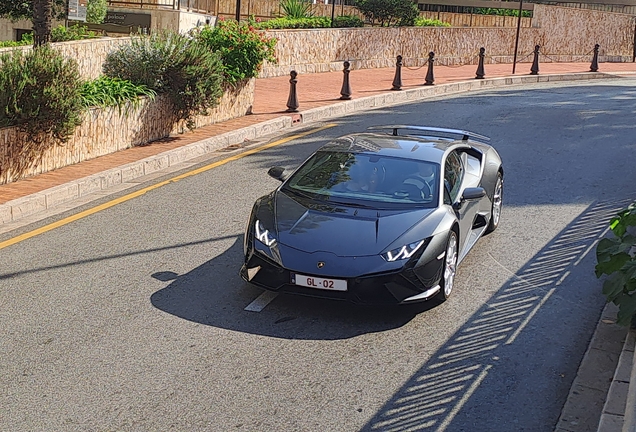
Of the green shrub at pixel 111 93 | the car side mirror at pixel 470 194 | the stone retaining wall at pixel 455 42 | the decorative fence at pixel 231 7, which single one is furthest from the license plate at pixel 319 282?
the decorative fence at pixel 231 7

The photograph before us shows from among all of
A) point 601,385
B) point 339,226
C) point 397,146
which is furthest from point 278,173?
point 601,385

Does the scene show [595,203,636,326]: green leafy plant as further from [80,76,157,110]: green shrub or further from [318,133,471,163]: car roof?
[80,76,157,110]: green shrub

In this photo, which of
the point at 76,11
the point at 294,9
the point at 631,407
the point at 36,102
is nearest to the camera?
→ the point at 631,407

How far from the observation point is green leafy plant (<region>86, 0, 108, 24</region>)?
34.6m

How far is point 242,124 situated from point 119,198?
5915 millimetres

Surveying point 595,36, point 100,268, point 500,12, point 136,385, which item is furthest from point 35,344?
point 500,12

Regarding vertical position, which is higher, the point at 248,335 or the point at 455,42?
the point at 455,42

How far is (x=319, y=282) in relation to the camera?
7246 mm

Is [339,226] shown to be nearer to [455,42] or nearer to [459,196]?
[459,196]

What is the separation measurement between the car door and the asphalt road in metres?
0.45

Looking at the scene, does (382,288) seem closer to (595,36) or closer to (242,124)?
(242,124)

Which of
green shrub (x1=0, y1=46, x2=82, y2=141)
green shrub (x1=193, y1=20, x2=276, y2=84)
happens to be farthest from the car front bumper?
green shrub (x1=193, y1=20, x2=276, y2=84)

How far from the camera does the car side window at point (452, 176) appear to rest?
8531 mm

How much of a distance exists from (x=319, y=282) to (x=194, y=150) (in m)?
7.62
